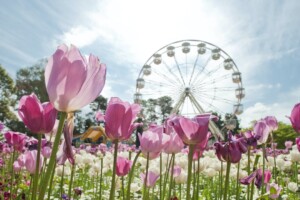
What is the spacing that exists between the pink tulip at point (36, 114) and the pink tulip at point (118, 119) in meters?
0.19

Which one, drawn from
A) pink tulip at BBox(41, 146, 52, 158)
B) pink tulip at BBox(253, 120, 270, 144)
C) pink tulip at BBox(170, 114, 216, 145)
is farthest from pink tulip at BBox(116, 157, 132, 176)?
pink tulip at BBox(253, 120, 270, 144)

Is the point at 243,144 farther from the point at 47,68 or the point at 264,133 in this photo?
the point at 47,68

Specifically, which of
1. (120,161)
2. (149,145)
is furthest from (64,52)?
(120,161)

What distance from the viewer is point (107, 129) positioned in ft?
3.55

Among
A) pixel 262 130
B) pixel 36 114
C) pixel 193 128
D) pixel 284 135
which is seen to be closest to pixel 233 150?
pixel 193 128

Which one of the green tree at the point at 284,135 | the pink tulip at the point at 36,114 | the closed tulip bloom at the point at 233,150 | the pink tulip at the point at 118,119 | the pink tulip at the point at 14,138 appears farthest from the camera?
the green tree at the point at 284,135

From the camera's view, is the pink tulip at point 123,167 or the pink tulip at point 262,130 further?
the pink tulip at point 262,130

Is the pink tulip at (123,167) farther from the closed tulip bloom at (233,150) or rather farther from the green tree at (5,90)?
the green tree at (5,90)

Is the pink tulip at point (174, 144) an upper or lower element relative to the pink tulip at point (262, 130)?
lower

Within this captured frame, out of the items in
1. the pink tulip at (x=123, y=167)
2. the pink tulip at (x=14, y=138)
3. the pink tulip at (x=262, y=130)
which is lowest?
the pink tulip at (x=123, y=167)

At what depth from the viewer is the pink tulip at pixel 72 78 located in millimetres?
766

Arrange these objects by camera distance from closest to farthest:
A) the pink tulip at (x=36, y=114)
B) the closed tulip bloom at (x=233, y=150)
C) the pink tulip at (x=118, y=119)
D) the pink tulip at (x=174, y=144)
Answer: the pink tulip at (x=36, y=114) < the pink tulip at (x=118, y=119) < the closed tulip bloom at (x=233, y=150) < the pink tulip at (x=174, y=144)

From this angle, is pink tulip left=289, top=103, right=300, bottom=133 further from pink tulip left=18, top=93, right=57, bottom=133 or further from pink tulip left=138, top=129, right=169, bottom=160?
pink tulip left=18, top=93, right=57, bottom=133

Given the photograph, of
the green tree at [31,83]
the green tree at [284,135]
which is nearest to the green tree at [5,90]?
the green tree at [31,83]
